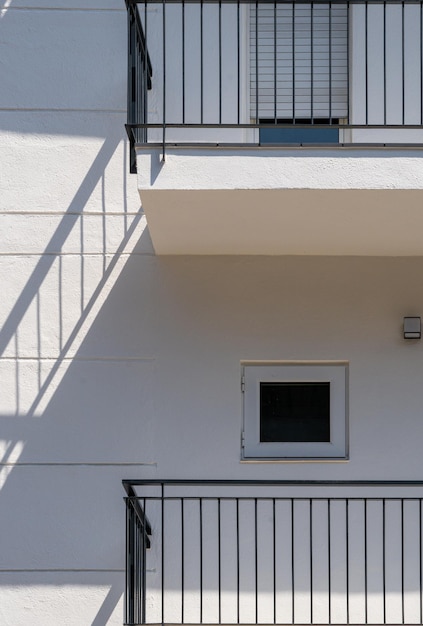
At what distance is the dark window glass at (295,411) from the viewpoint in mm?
5398

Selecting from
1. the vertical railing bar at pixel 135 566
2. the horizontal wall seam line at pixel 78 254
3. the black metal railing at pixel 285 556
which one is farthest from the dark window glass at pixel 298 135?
the vertical railing bar at pixel 135 566

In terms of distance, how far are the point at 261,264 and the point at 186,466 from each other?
1.47m

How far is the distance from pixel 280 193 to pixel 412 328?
5.24 ft

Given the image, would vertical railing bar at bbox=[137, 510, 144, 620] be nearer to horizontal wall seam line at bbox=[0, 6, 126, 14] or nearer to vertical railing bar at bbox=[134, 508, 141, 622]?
vertical railing bar at bbox=[134, 508, 141, 622]

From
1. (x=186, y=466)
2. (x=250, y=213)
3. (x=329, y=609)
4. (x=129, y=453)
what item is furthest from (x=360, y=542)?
(x=250, y=213)

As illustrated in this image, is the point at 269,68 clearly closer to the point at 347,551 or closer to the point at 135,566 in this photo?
the point at 347,551

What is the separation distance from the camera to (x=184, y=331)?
5.36 m

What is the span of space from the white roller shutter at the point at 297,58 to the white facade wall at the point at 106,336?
0.98 meters

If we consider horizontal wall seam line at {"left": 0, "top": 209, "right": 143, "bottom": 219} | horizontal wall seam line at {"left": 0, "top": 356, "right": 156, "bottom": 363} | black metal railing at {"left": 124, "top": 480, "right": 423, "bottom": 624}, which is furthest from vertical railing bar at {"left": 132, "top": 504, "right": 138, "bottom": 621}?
horizontal wall seam line at {"left": 0, "top": 209, "right": 143, "bottom": 219}

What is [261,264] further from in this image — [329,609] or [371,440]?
[329,609]

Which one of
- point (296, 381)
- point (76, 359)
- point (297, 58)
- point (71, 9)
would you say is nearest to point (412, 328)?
point (296, 381)

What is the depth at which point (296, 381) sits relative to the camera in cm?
541

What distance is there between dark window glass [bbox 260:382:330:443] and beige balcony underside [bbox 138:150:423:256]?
115 cm

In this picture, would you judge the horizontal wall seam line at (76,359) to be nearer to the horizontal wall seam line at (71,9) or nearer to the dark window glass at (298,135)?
the dark window glass at (298,135)
